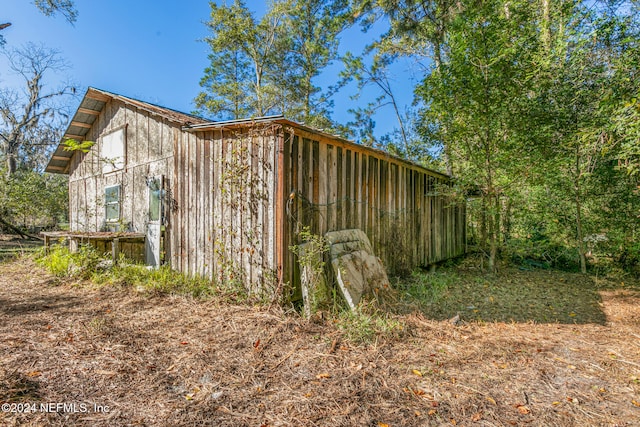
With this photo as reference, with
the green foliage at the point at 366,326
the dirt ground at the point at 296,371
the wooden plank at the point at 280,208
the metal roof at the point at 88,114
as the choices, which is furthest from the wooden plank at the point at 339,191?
the metal roof at the point at 88,114

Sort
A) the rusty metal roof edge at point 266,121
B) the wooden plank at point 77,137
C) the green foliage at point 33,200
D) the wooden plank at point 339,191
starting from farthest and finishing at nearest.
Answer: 1. the green foliage at point 33,200
2. the wooden plank at point 77,137
3. the wooden plank at point 339,191
4. the rusty metal roof edge at point 266,121

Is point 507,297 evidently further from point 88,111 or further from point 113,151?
point 88,111

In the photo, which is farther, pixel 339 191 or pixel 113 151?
pixel 113 151

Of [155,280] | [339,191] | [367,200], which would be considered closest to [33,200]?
[155,280]

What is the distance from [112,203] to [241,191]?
491cm

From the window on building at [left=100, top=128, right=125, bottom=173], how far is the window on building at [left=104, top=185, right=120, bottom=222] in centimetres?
51

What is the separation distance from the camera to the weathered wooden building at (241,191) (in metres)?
4.38

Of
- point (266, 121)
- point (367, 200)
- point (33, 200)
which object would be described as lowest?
point (367, 200)

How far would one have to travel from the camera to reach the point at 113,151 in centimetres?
772

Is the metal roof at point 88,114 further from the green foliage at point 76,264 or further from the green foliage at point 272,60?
the green foliage at point 272,60

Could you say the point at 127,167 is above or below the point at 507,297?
above

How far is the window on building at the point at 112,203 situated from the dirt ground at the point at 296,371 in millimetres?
3436

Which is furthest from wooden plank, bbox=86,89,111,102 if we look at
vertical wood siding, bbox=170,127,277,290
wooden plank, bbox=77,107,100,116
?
vertical wood siding, bbox=170,127,277,290

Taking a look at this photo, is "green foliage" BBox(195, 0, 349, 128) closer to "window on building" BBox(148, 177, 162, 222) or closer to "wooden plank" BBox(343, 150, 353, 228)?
"window on building" BBox(148, 177, 162, 222)
